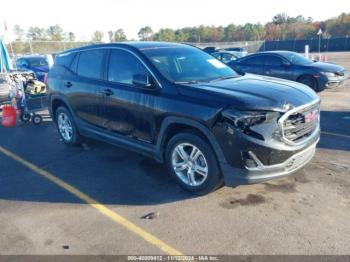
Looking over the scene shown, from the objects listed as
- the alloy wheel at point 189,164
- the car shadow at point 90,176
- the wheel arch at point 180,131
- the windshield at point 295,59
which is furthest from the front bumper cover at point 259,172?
the windshield at point 295,59

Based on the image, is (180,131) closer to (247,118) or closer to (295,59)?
(247,118)

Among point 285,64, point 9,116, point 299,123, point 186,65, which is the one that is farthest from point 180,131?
point 285,64

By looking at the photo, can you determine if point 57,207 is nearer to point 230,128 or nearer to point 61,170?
point 61,170

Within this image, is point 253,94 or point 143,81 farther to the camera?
point 143,81

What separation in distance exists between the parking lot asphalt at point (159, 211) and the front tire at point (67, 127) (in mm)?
718

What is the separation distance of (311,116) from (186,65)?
74.1 inches

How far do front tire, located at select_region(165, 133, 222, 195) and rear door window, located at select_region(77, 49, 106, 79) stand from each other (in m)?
1.92

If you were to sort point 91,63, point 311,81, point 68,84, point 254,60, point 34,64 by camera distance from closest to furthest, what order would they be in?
point 91,63
point 68,84
point 311,81
point 254,60
point 34,64

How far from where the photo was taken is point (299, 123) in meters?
3.94

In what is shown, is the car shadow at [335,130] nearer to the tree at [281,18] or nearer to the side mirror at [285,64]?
the side mirror at [285,64]

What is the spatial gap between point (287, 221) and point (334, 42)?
157 ft

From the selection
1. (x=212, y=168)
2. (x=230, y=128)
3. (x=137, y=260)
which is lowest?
(x=137, y=260)

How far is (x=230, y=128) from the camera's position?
3.69 meters

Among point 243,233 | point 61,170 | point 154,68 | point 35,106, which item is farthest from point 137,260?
point 35,106
